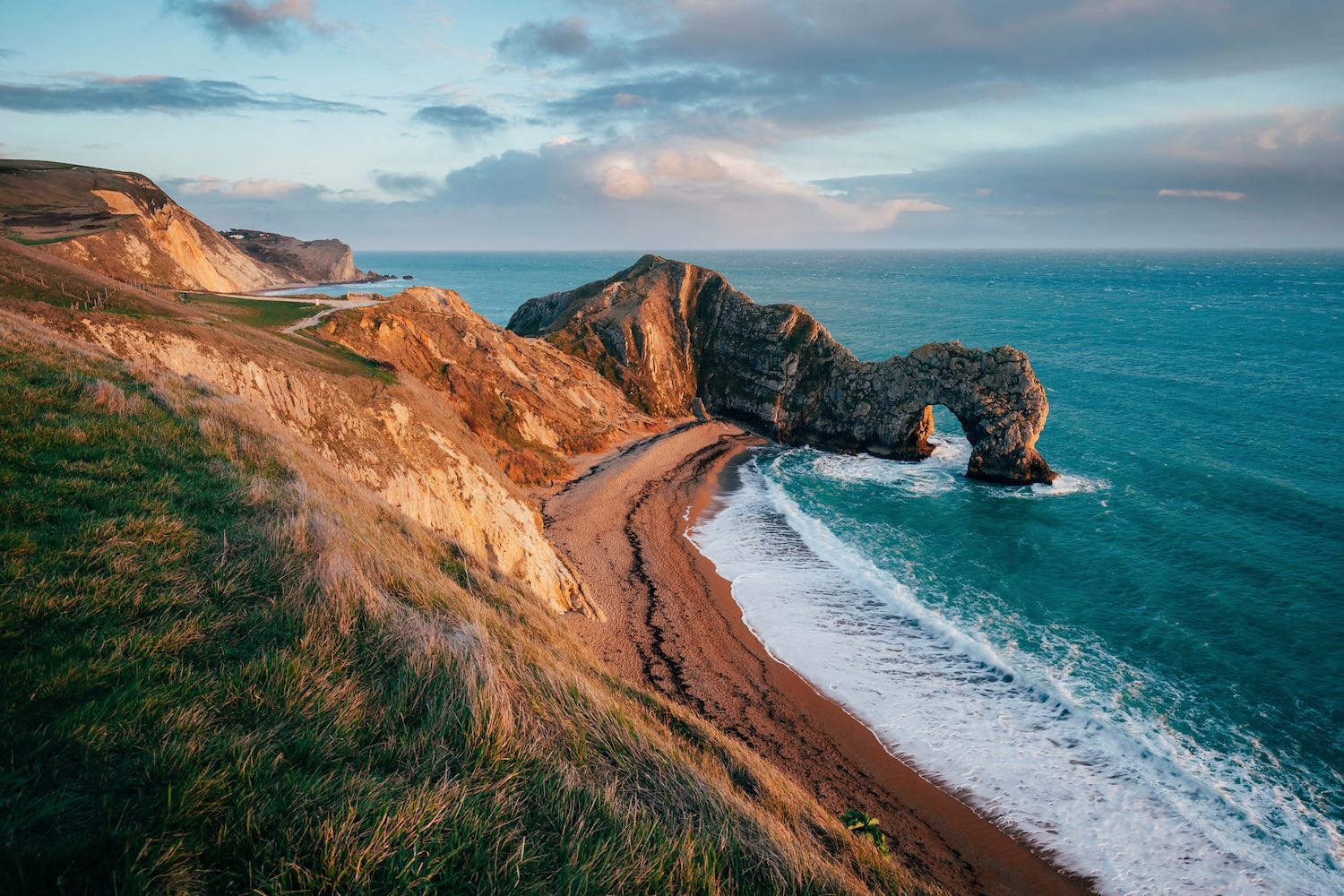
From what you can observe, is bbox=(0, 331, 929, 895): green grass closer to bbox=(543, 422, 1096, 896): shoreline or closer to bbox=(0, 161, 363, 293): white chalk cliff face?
bbox=(543, 422, 1096, 896): shoreline

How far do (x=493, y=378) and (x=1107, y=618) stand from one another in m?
37.2

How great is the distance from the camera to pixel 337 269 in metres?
124

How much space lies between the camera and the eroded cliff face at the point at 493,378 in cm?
3712

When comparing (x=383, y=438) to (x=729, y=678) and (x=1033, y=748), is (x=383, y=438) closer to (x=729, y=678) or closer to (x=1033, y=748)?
(x=729, y=678)

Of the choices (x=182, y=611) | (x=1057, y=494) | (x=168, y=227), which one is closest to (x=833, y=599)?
(x=1057, y=494)

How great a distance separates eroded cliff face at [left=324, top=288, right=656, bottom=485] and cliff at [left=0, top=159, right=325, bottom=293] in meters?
20.2

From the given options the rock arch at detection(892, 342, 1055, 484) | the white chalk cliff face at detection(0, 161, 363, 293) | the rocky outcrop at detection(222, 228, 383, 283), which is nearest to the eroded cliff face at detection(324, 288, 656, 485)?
the white chalk cliff face at detection(0, 161, 363, 293)

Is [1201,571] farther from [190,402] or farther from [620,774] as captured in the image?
[190,402]

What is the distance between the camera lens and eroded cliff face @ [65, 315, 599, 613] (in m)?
21.3

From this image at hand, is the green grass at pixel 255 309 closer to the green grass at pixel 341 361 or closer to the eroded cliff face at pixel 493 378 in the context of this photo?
the eroded cliff face at pixel 493 378

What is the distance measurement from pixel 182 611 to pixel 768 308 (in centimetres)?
5527

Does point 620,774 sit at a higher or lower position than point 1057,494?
higher

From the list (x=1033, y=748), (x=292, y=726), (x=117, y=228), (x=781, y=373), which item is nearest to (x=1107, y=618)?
(x=1033, y=748)

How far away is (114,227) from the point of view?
53344 mm
